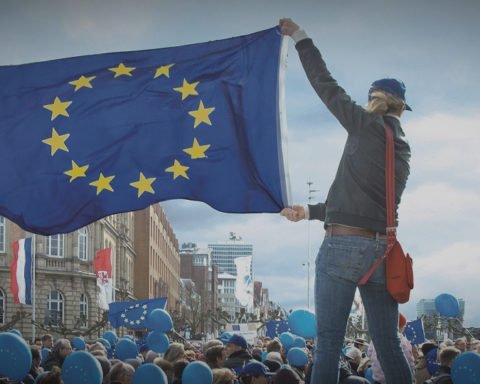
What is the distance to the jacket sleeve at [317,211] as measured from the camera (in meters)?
4.70

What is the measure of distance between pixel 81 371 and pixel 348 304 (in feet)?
10.2

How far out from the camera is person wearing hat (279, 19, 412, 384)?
416 cm

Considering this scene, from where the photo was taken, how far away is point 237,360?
8797 millimetres

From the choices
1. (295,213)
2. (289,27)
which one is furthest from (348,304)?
(289,27)

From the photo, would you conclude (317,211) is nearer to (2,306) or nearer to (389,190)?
(389,190)

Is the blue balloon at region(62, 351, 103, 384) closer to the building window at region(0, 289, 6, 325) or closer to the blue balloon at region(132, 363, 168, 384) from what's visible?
the blue balloon at region(132, 363, 168, 384)

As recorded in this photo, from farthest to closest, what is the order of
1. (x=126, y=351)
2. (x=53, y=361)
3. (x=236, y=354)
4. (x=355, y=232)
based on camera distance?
(x=126, y=351)
(x=53, y=361)
(x=236, y=354)
(x=355, y=232)

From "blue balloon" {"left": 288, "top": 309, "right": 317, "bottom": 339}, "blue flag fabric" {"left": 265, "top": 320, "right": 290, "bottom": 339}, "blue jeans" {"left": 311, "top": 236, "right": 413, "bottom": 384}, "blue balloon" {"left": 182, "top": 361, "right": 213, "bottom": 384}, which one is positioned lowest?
"blue flag fabric" {"left": 265, "top": 320, "right": 290, "bottom": 339}

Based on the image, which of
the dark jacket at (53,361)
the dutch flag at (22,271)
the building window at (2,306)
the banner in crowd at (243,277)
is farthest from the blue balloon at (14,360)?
the banner in crowd at (243,277)

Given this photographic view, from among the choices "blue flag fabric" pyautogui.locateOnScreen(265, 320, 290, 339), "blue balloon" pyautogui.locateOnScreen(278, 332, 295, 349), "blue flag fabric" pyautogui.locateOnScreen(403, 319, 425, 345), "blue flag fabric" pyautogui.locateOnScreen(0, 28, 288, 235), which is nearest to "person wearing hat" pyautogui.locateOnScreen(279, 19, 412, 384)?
"blue flag fabric" pyautogui.locateOnScreen(0, 28, 288, 235)

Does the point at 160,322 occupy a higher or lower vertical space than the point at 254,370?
higher

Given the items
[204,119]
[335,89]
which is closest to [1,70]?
[204,119]

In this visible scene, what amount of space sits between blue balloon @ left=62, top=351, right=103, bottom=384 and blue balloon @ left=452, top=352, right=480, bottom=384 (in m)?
2.66

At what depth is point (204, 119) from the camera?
20.8 ft
